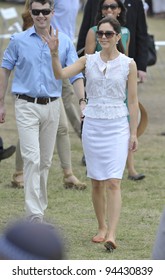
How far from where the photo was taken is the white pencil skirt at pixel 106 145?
7.04 m

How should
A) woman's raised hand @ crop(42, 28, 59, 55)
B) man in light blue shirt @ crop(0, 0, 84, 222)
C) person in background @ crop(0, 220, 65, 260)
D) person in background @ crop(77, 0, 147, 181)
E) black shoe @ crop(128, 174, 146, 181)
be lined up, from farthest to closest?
black shoe @ crop(128, 174, 146, 181)
person in background @ crop(77, 0, 147, 181)
man in light blue shirt @ crop(0, 0, 84, 222)
woman's raised hand @ crop(42, 28, 59, 55)
person in background @ crop(0, 220, 65, 260)

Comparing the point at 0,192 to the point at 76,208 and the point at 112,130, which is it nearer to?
the point at 76,208

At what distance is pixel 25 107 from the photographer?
293 inches

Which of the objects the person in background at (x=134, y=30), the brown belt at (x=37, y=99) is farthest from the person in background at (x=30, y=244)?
the person in background at (x=134, y=30)

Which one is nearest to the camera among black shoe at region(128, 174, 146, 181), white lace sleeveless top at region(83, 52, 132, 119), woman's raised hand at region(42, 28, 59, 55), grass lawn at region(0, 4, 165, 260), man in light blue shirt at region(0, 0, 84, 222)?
woman's raised hand at region(42, 28, 59, 55)

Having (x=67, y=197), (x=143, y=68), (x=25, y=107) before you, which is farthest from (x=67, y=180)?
(x=25, y=107)

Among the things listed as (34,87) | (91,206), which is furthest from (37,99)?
(91,206)

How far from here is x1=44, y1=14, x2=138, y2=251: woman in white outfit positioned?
7.00 m

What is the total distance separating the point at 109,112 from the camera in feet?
23.1

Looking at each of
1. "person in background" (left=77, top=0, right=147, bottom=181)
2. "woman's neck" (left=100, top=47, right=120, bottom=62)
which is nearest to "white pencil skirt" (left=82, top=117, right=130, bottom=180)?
"woman's neck" (left=100, top=47, right=120, bottom=62)

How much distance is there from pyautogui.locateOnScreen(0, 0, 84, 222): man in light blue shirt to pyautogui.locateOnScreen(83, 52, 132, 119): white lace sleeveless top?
0.44 metres

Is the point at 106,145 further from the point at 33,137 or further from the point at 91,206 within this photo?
the point at 91,206

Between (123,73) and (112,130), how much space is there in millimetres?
440

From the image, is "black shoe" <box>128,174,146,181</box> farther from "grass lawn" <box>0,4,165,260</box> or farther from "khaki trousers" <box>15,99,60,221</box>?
"khaki trousers" <box>15,99,60,221</box>
